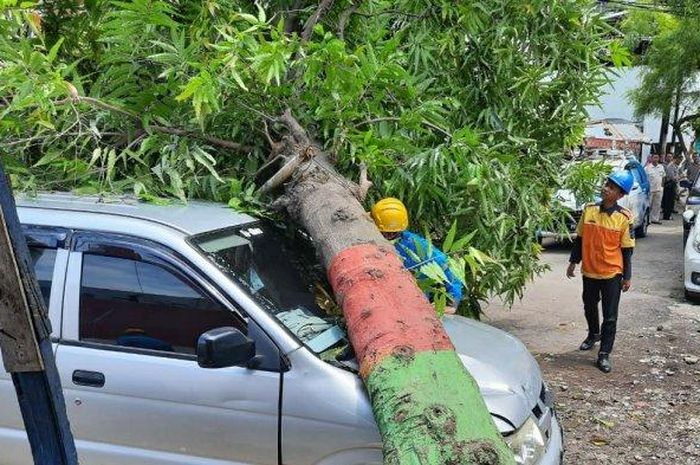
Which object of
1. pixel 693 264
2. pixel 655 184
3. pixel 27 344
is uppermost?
pixel 27 344

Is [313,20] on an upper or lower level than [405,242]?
upper

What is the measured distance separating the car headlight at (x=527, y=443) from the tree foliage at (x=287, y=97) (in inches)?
68.4

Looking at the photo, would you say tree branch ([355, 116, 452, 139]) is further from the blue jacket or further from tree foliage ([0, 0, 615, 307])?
the blue jacket

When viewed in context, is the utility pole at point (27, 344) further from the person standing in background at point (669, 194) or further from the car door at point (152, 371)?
the person standing in background at point (669, 194)

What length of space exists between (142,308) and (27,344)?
1610 millimetres

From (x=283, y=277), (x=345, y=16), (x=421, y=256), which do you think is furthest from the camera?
(x=345, y=16)

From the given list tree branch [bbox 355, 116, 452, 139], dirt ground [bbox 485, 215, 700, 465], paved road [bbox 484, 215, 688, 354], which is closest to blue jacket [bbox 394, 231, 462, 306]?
tree branch [bbox 355, 116, 452, 139]

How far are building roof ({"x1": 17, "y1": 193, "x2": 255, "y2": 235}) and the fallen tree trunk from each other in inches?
19.1

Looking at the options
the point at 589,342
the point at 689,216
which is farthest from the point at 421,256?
the point at 689,216

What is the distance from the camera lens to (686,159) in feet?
82.0

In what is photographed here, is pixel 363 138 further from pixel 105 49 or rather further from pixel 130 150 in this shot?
pixel 105 49

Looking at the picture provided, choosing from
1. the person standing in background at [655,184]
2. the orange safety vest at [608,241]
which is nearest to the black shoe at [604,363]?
the orange safety vest at [608,241]

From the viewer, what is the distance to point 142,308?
3391 millimetres

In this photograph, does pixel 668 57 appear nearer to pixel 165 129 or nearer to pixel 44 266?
pixel 165 129
